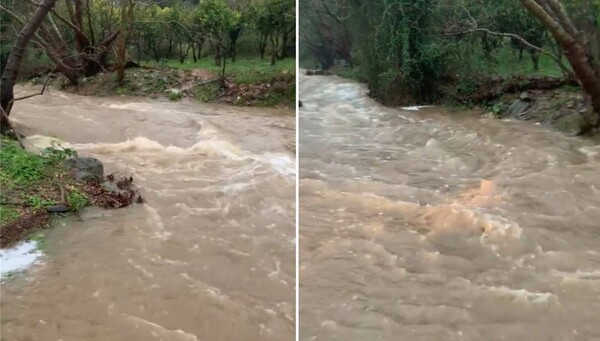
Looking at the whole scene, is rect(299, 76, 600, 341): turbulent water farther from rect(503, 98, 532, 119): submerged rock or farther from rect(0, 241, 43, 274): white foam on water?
rect(0, 241, 43, 274): white foam on water

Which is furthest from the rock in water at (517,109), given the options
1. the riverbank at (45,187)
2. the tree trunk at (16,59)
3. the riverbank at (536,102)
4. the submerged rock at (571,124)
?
the tree trunk at (16,59)

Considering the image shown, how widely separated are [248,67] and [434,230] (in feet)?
2.39

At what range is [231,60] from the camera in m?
1.57

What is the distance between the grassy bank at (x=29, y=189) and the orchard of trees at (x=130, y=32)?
105 mm

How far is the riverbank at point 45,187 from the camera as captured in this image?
1350mm

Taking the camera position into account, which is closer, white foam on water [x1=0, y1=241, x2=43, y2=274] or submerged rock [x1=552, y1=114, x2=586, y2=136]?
white foam on water [x1=0, y1=241, x2=43, y2=274]

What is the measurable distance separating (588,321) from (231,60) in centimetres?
113

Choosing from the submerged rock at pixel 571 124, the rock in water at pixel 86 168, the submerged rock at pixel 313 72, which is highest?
the submerged rock at pixel 313 72

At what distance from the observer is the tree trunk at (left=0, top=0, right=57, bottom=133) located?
1.42 m

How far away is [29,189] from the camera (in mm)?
1387

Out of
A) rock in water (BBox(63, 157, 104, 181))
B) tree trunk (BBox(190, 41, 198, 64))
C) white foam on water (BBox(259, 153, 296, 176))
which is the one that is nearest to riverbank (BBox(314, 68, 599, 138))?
white foam on water (BBox(259, 153, 296, 176))

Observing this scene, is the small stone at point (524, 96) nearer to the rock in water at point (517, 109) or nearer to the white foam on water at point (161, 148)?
the rock in water at point (517, 109)

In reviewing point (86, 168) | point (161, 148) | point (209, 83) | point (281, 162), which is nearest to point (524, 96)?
point (281, 162)

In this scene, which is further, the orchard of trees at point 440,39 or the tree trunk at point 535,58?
the tree trunk at point 535,58
